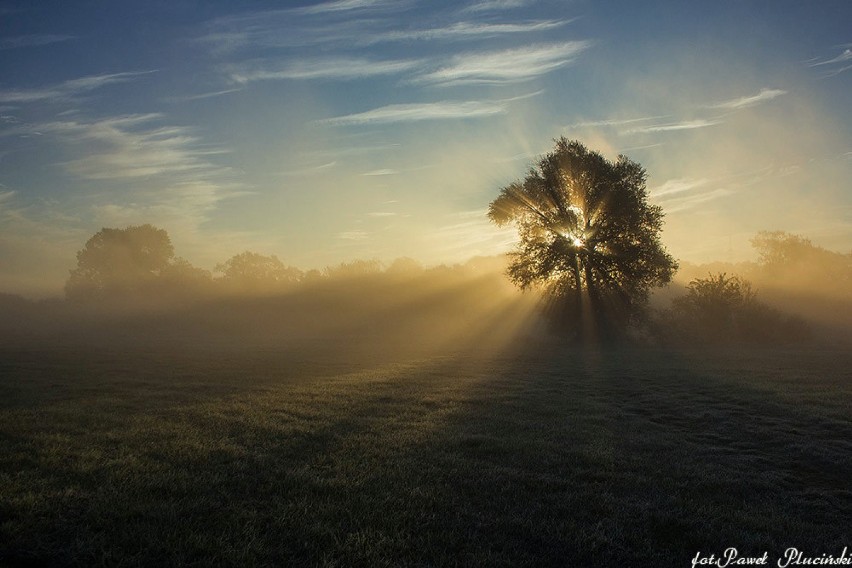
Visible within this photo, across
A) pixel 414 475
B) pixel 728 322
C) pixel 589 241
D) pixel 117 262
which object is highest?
pixel 117 262

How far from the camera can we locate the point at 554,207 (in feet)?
148

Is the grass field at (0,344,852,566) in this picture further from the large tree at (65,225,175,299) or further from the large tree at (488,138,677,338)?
the large tree at (65,225,175,299)

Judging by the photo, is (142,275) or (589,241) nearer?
(589,241)

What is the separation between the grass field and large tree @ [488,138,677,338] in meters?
25.5

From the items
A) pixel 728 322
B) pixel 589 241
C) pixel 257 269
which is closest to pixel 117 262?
pixel 257 269

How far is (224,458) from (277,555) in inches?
159

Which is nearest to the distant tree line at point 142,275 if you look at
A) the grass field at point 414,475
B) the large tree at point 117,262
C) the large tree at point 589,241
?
the large tree at point 117,262

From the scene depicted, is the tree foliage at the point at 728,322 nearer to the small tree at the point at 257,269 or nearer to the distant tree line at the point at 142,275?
the distant tree line at the point at 142,275

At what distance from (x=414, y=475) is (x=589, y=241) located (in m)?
39.5

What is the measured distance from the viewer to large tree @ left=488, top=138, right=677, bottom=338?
1689 inches

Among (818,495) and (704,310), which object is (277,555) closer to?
(818,495)

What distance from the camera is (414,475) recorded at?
836cm

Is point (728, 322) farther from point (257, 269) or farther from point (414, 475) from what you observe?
point (257, 269)

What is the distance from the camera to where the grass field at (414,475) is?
586cm
